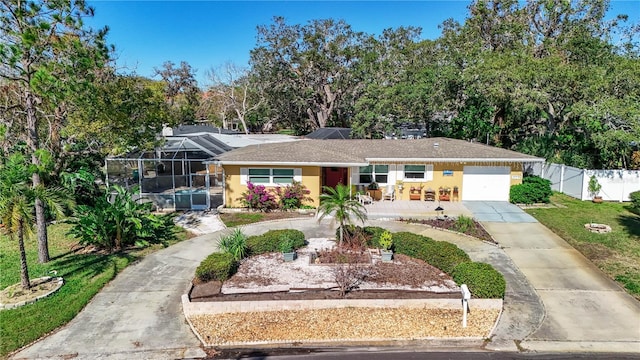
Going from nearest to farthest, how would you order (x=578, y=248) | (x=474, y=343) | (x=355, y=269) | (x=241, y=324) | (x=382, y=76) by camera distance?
(x=474, y=343)
(x=241, y=324)
(x=355, y=269)
(x=578, y=248)
(x=382, y=76)

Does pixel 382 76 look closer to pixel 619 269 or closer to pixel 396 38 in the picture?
pixel 396 38

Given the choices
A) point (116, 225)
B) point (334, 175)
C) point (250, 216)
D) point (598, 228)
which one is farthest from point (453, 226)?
point (116, 225)

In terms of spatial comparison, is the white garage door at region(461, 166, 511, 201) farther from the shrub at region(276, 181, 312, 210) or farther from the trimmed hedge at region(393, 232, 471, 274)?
the trimmed hedge at region(393, 232, 471, 274)

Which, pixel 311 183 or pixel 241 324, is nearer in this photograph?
pixel 241 324

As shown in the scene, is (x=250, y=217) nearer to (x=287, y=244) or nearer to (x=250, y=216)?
(x=250, y=216)

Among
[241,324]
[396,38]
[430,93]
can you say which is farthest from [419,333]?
[396,38]

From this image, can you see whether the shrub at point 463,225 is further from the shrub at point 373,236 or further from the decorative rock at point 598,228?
the decorative rock at point 598,228

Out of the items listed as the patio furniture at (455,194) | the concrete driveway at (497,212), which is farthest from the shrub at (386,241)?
the patio furniture at (455,194)
